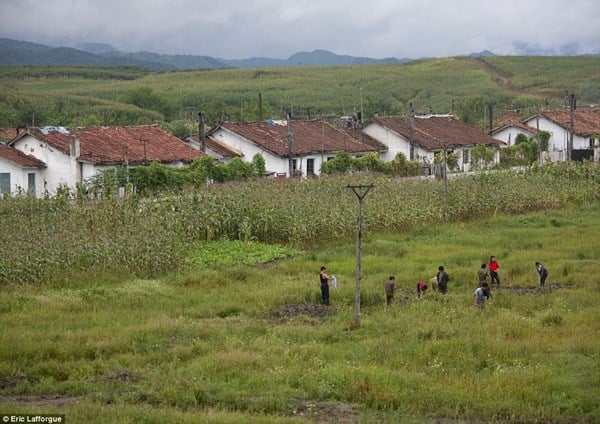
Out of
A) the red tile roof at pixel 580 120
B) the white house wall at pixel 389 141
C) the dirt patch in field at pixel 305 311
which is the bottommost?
the dirt patch in field at pixel 305 311

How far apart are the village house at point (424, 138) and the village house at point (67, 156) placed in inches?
609

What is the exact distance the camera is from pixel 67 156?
41938 mm

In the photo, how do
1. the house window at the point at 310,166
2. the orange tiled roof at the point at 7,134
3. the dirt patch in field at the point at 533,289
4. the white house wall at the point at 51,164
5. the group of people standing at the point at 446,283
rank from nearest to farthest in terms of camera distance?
the group of people standing at the point at 446,283
the dirt patch in field at the point at 533,289
the white house wall at the point at 51,164
the house window at the point at 310,166
the orange tiled roof at the point at 7,134

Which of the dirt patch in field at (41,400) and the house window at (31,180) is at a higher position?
the house window at (31,180)

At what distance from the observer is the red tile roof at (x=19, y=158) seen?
1638 inches

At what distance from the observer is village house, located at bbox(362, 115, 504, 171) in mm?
55875

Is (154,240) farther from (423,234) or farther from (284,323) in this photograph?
(423,234)

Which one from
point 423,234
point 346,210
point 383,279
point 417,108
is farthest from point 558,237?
point 417,108

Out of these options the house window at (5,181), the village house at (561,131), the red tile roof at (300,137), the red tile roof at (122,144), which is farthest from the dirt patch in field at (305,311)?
the village house at (561,131)

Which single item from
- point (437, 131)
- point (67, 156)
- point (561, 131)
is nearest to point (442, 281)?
point (67, 156)

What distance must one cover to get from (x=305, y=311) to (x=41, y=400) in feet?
28.0

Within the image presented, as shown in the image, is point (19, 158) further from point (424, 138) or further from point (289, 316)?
point (424, 138)

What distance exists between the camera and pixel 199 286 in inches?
1003

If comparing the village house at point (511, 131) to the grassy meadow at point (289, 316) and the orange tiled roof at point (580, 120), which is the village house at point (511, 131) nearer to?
the orange tiled roof at point (580, 120)
